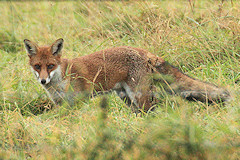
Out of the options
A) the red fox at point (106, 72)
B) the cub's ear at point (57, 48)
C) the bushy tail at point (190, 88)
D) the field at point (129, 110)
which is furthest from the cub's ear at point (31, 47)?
the bushy tail at point (190, 88)

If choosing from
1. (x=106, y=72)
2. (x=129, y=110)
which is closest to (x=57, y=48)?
(x=106, y=72)

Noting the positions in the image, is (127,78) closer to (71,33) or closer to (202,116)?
(202,116)

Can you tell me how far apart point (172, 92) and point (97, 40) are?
280 centimetres

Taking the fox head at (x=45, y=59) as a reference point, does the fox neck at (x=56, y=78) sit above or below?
below

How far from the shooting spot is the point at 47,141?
11.1ft

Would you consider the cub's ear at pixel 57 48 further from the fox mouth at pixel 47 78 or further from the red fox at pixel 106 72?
the fox mouth at pixel 47 78

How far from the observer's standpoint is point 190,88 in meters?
4.05

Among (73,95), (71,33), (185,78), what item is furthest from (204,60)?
(71,33)

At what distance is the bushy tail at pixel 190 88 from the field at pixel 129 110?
0.11m

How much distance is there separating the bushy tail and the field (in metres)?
0.11

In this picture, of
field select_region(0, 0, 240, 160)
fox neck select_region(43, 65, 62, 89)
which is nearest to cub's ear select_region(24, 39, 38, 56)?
fox neck select_region(43, 65, 62, 89)

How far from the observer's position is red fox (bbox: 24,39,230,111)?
4.43 meters

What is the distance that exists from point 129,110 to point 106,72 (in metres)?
0.81

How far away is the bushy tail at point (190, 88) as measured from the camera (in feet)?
12.2
